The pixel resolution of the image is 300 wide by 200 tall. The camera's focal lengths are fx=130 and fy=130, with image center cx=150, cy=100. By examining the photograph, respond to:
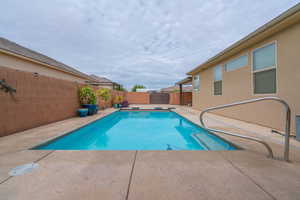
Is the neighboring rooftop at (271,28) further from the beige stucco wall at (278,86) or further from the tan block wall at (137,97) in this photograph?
the tan block wall at (137,97)

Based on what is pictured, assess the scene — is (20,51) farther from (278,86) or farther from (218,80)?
Result: (278,86)

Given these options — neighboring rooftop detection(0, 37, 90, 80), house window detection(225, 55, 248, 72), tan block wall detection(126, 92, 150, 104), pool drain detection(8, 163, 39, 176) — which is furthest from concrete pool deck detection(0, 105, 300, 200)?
tan block wall detection(126, 92, 150, 104)

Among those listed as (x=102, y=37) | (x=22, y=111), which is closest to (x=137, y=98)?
(x=102, y=37)

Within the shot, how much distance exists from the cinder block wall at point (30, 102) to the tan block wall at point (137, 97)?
1235 centimetres

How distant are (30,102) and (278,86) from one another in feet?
27.0

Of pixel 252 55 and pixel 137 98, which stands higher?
pixel 252 55

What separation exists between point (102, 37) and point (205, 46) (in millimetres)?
9009

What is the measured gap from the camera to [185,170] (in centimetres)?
195

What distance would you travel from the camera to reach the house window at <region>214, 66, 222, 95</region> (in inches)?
296

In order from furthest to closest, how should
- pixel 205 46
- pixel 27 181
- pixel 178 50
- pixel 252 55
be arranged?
pixel 178 50, pixel 205 46, pixel 252 55, pixel 27 181

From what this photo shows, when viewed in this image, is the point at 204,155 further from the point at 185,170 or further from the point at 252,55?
the point at 252,55

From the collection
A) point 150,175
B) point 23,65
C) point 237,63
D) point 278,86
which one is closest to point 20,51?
point 23,65

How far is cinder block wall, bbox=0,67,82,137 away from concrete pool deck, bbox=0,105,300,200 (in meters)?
1.67

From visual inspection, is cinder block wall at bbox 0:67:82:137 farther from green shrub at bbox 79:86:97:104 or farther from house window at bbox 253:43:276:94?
house window at bbox 253:43:276:94
